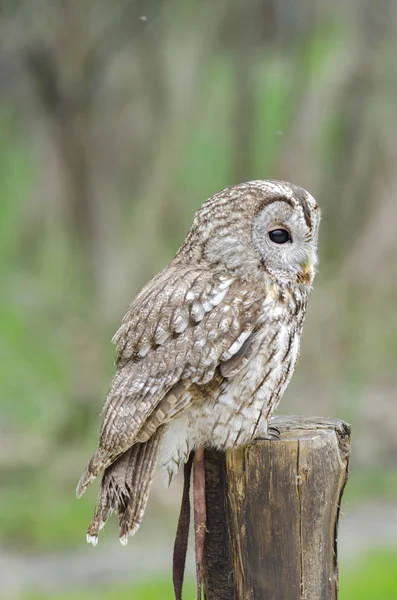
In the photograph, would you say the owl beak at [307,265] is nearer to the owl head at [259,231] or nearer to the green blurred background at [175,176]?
the owl head at [259,231]

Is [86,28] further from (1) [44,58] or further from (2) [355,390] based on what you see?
(2) [355,390]

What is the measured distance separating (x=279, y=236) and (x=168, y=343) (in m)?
0.43

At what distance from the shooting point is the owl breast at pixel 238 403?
2920mm

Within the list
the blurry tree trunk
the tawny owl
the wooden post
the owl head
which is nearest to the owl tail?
the tawny owl

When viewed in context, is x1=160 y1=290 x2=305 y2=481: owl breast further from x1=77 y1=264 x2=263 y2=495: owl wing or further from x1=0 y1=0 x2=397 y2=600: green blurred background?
x1=0 y1=0 x2=397 y2=600: green blurred background

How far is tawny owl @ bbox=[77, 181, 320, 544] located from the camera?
2.86 metres

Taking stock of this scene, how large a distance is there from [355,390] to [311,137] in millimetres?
1920

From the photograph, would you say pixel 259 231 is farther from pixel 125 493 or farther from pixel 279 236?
pixel 125 493

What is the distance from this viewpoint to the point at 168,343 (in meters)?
2.89

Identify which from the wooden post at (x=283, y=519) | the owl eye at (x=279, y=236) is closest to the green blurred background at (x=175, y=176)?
the owl eye at (x=279, y=236)

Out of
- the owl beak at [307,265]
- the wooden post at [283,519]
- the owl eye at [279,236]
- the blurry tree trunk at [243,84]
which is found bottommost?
the wooden post at [283,519]

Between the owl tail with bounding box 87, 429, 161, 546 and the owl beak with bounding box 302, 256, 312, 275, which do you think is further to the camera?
the owl beak with bounding box 302, 256, 312, 275

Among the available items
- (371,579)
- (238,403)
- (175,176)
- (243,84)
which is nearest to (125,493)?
(238,403)

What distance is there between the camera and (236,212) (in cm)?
295
